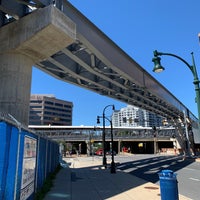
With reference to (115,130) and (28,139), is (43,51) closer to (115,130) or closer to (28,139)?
(28,139)

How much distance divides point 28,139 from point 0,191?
7.78ft

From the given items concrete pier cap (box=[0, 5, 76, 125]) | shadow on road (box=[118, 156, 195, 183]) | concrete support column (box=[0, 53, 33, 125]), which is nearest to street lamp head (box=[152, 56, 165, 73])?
concrete pier cap (box=[0, 5, 76, 125])

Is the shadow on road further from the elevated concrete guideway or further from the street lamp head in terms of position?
the street lamp head

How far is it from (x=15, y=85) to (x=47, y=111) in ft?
485

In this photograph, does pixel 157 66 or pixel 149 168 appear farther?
pixel 149 168

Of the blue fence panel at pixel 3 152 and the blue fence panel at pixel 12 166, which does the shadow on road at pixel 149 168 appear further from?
the blue fence panel at pixel 3 152

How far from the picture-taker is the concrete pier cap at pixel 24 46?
10.9 meters

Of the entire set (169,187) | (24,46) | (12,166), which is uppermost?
(24,46)

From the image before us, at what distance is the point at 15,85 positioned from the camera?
11.7m

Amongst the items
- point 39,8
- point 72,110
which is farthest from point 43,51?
point 72,110

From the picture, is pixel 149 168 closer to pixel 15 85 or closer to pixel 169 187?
pixel 15 85

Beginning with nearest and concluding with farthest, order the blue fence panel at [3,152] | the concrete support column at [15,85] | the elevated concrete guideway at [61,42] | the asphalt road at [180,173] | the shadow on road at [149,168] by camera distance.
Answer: the blue fence panel at [3,152]
the elevated concrete guideway at [61,42]
the concrete support column at [15,85]
the asphalt road at [180,173]
the shadow on road at [149,168]

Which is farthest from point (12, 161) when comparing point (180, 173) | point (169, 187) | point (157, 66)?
point (180, 173)

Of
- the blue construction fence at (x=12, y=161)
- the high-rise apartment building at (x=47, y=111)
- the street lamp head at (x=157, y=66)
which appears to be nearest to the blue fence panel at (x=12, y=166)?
the blue construction fence at (x=12, y=161)
